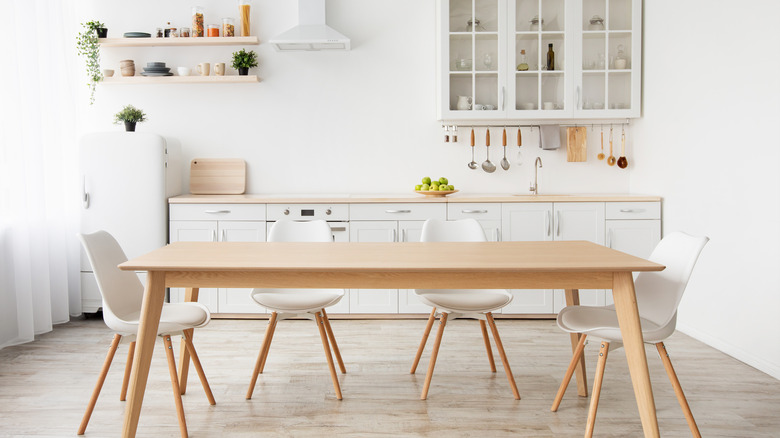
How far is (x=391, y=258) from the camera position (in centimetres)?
233

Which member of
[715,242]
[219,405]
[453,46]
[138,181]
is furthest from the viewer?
[453,46]

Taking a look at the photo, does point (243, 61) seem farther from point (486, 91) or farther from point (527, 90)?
point (527, 90)

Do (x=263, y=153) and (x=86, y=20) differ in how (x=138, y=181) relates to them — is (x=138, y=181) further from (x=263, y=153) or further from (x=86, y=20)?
(x=86, y=20)

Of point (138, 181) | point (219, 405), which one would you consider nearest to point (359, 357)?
point (219, 405)

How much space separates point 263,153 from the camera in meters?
4.84

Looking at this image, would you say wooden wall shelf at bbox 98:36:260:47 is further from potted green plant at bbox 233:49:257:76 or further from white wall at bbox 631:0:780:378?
white wall at bbox 631:0:780:378

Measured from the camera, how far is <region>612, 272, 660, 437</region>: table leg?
211 cm

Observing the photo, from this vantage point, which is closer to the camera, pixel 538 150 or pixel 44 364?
pixel 44 364

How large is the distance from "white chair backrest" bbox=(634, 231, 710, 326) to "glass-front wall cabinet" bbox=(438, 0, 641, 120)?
2188mm

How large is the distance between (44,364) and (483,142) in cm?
345

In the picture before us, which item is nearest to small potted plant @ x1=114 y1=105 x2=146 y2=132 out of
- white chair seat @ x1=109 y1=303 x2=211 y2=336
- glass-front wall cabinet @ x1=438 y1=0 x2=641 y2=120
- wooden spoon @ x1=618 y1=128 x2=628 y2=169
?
white chair seat @ x1=109 y1=303 x2=211 y2=336

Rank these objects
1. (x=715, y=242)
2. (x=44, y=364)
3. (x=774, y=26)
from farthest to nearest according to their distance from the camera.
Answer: (x=715, y=242) → (x=44, y=364) → (x=774, y=26)

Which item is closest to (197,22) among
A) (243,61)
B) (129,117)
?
(243,61)

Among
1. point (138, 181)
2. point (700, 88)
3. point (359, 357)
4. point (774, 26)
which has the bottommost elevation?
point (359, 357)
